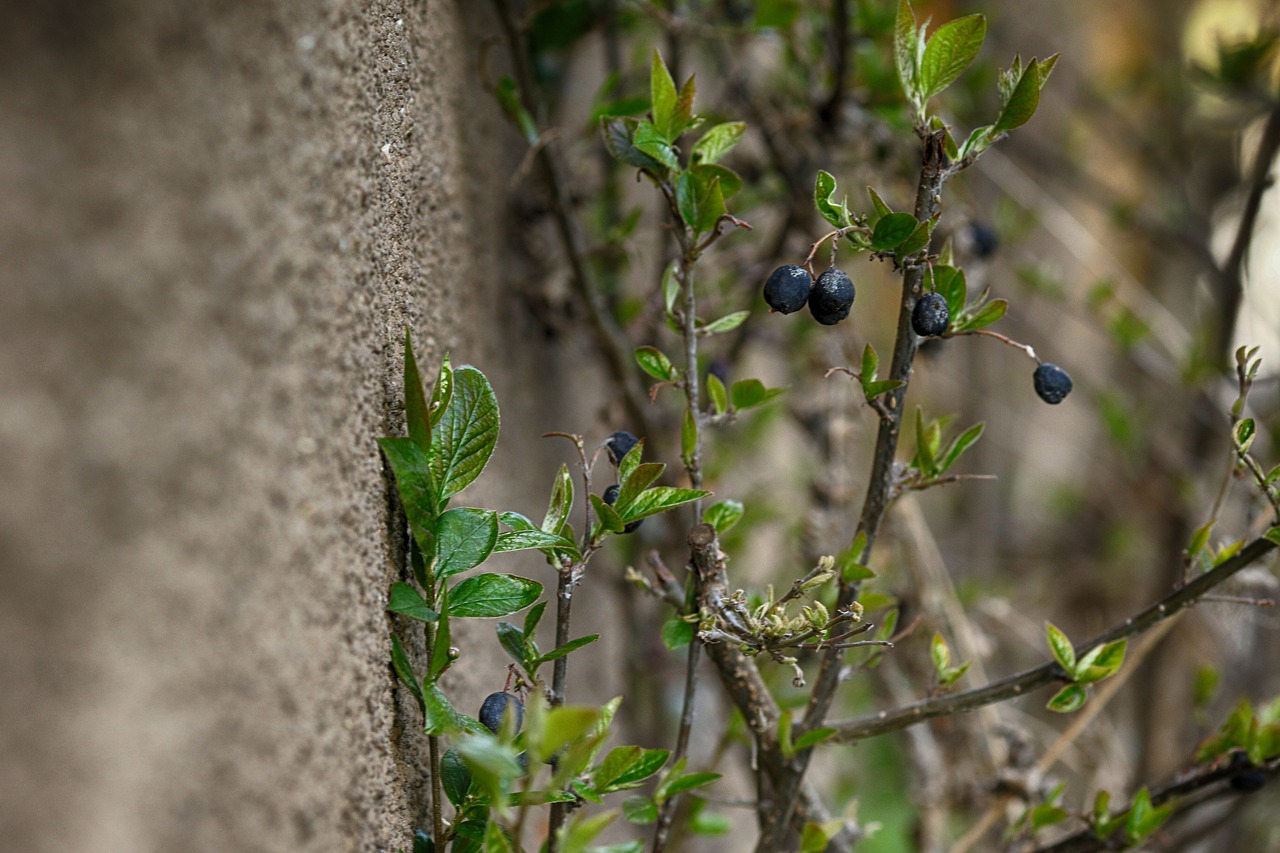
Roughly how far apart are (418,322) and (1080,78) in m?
1.83

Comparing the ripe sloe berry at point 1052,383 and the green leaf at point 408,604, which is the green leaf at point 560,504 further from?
the ripe sloe berry at point 1052,383

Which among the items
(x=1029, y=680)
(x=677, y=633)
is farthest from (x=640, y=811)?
(x=1029, y=680)

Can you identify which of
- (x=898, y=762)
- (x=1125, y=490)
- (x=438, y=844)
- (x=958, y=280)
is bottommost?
(x=438, y=844)

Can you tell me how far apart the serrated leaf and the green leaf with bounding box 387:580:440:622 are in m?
0.01

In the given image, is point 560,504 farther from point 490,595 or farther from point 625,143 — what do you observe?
point 625,143

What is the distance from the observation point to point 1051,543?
1998mm

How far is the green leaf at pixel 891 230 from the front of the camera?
428 mm

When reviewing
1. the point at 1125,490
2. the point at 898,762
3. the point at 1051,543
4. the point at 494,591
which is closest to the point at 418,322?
the point at 494,591

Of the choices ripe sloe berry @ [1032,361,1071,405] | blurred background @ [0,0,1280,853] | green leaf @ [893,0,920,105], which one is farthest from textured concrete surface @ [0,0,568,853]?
ripe sloe berry @ [1032,361,1071,405]

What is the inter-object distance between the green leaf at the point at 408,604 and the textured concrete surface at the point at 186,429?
0.5 inches

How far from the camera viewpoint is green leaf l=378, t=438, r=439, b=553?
1.32 feet

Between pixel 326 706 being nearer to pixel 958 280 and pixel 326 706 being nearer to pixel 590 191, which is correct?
pixel 958 280

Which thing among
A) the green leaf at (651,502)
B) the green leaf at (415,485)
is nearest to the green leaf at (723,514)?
the green leaf at (651,502)

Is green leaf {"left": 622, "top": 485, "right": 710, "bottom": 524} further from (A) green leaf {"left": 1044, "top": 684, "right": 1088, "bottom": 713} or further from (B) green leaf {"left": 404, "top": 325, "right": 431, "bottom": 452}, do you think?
(A) green leaf {"left": 1044, "top": 684, "right": 1088, "bottom": 713}
